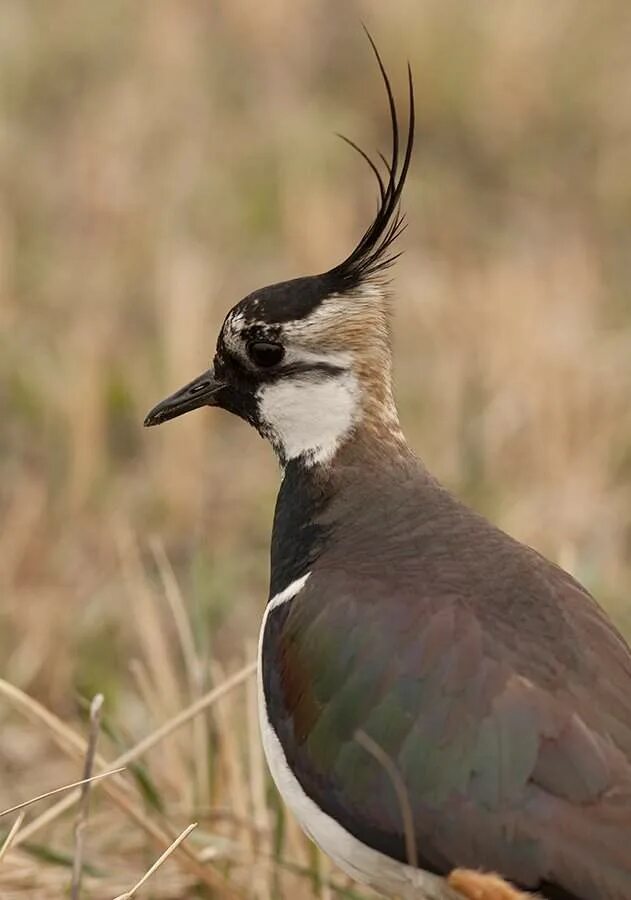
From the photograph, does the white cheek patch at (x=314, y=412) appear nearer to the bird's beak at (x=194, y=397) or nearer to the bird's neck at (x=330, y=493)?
the bird's neck at (x=330, y=493)

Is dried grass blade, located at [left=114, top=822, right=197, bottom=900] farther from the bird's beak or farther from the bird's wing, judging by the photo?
the bird's beak

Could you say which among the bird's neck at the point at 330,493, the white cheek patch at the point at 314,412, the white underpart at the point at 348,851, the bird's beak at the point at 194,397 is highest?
the bird's beak at the point at 194,397

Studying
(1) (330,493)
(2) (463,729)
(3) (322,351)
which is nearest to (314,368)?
(3) (322,351)

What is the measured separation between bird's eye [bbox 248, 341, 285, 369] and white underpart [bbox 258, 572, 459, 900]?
90 cm

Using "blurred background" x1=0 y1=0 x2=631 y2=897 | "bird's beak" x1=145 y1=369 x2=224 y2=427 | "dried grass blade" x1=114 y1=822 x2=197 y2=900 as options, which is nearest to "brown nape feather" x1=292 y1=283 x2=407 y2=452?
"bird's beak" x1=145 y1=369 x2=224 y2=427

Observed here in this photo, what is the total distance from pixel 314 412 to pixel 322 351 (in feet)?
Answer: 0.48

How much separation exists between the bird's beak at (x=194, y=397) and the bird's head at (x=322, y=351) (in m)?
0.12

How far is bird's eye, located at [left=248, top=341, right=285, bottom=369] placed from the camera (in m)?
4.31

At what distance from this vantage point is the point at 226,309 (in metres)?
8.42

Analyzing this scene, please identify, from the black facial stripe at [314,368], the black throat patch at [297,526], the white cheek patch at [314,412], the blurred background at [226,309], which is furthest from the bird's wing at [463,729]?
the blurred background at [226,309]

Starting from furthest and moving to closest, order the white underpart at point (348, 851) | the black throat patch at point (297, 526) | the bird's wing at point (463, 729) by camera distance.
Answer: the black throat patch at point (297, 526), the white underpart at point (348, 851), the bird's wing at point (463, 729)

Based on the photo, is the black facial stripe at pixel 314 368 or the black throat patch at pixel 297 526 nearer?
the black throat patch at pixel 297 526

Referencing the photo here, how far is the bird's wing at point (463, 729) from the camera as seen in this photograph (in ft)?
10.8

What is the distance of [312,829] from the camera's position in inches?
144
